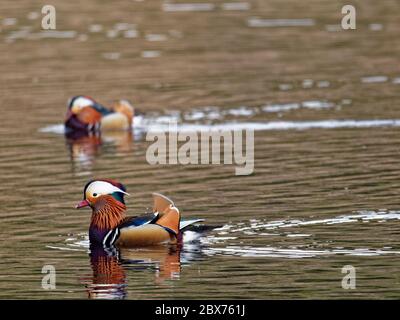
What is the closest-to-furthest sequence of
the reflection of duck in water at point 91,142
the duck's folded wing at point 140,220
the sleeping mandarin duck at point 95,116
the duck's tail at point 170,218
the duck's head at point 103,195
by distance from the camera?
the duck's tail at point 170,218 < the duck's folded wing at point 140,220 < the duck's head at point 103,195 < the reflection of duck in water at point 91,142 < the sleeping mandarin duck at point 95,116

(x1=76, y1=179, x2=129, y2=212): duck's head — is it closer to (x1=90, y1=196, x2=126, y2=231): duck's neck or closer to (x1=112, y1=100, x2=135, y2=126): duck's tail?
(x1=90, y1=196, x2=126, y2=231): duck's neck

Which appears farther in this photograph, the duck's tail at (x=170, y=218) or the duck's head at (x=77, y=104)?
the duck's head at (x=77, y=104)

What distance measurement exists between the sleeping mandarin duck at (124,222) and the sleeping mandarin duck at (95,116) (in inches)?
306

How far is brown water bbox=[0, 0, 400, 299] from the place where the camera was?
13555 millimetres

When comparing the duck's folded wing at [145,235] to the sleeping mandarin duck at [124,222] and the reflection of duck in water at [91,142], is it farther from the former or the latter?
the reflection of duck in water at [91,142]

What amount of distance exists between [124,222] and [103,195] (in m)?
0.40

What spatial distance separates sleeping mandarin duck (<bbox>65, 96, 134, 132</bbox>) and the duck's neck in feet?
25.9

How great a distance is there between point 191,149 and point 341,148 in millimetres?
2036

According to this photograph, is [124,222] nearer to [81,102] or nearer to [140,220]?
[140,220]

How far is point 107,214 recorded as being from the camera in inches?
584

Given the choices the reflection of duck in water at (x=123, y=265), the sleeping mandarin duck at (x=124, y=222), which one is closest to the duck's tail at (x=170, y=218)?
the sleeping mandarin duck at (x=124, y=222)

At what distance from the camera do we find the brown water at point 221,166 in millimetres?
13555
